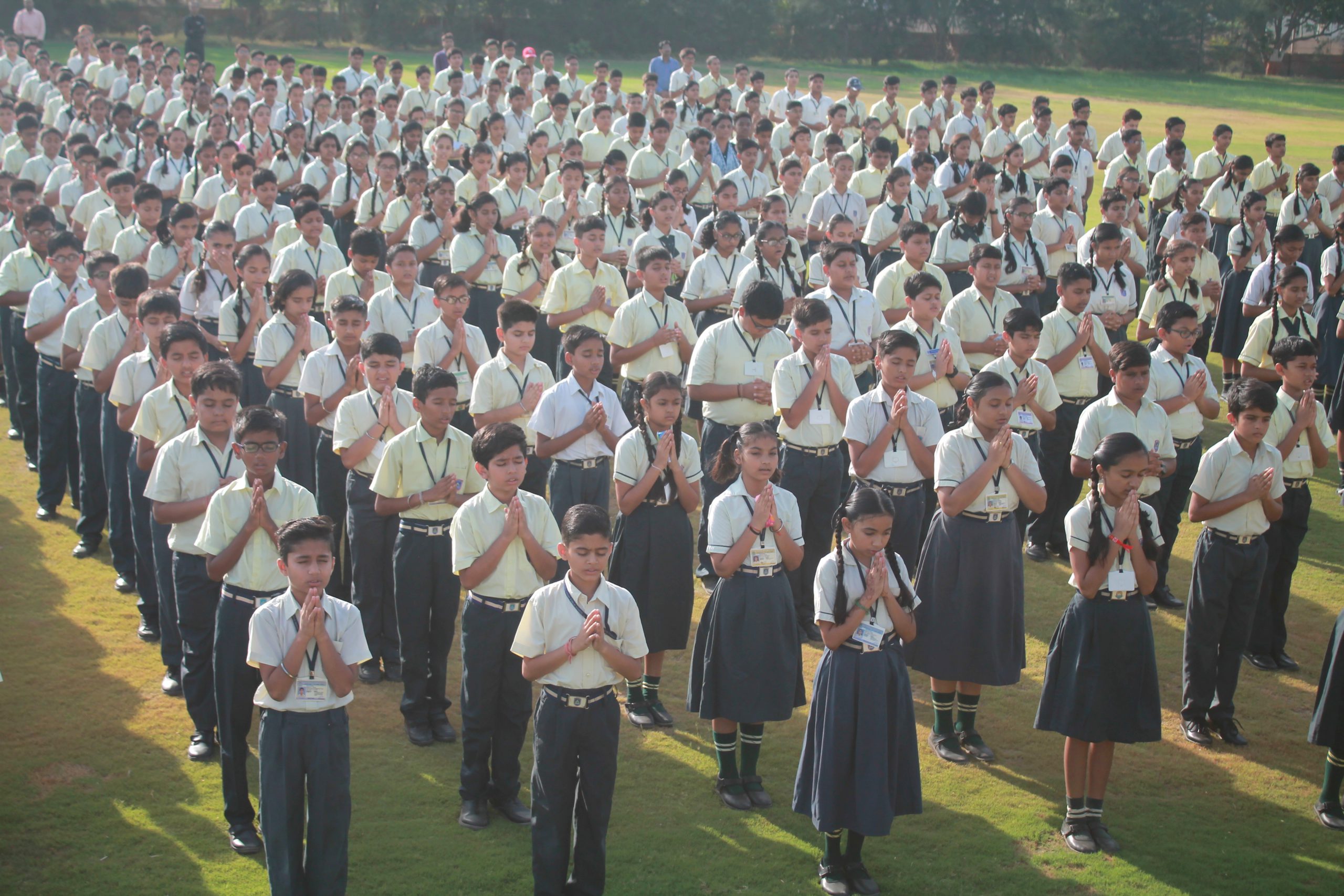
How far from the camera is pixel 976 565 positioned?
19.5 feet

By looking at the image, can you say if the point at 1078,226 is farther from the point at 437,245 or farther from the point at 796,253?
the point at 437,245

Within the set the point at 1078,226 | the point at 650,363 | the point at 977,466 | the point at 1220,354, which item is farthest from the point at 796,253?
the point at 977,466

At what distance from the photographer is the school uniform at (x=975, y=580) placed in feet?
19.4

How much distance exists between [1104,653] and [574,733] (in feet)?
7.67

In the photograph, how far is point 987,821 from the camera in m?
5.46

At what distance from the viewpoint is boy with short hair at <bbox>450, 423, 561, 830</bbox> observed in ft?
17.2

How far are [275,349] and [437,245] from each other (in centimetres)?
366

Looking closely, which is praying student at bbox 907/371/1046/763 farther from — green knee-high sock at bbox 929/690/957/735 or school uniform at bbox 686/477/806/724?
school uniform at bbox 686/477/806/724

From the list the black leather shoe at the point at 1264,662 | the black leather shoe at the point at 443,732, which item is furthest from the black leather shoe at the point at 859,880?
the black leather shoe at the point at 1264,662

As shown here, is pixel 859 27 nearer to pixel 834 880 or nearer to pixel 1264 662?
pixel 1264 662

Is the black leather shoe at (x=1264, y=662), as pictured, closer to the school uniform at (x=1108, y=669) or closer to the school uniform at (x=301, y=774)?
the school uniform at (x=1108, y=669)

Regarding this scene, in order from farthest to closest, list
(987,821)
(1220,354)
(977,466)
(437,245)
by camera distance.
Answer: (1220,354)
(437,245)
(977,466)
(987,821)

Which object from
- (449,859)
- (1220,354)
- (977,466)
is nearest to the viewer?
(449,859)

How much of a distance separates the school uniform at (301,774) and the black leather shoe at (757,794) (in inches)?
73.3
